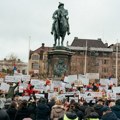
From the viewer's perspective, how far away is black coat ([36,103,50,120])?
1412 centimetres

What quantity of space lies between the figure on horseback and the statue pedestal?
111cm

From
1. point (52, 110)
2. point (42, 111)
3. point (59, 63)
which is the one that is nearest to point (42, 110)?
point (42, 111)

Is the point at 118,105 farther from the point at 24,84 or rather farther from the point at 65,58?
the point at 65,58

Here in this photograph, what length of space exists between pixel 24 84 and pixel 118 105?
9944 millimetres

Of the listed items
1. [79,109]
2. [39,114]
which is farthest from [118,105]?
[39,114]

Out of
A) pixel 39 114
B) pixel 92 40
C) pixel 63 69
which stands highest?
pixel 92 40

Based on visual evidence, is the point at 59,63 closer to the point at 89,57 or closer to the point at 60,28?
the point at 60,28

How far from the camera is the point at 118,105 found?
12961 millimetres

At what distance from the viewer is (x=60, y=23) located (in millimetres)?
31984

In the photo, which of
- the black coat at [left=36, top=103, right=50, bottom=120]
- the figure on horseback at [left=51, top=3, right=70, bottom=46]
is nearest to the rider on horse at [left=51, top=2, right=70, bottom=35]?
the figure on horseback at [left=51, top=3, right=70, bottom=46]

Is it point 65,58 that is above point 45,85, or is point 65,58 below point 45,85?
above

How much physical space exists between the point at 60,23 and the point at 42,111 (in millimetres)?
18321

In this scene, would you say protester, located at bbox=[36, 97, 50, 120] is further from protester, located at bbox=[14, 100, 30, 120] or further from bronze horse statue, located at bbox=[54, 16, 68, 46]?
bronze horse statue, located at bbox=[54, 16, 68, 46]

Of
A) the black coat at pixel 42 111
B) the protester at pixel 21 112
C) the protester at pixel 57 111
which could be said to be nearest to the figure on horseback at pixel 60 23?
the black coat at pixel 42 111
